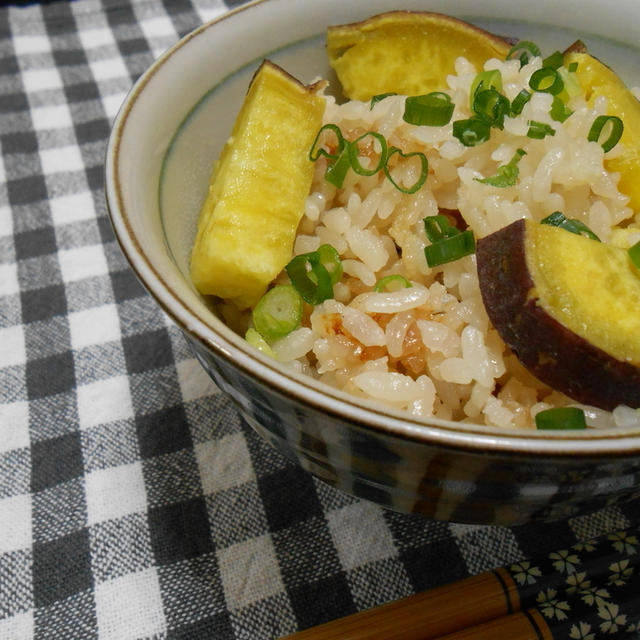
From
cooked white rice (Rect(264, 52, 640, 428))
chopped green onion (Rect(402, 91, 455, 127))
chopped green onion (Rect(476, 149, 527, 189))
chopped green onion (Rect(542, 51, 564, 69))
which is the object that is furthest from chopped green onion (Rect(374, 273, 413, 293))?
chopped green onion (Rect(542, 51, 564, 69))

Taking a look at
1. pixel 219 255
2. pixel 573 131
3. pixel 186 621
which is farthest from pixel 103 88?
pixel 186 621

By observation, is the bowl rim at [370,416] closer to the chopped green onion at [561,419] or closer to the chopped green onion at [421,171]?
the chopped green onion at [561,419]

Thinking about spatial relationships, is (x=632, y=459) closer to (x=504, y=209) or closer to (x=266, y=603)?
(x=504, y=209)

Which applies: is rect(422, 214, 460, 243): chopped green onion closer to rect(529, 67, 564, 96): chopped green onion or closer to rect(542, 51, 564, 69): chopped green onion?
rect(529, 67, 564, 96): chopped green onion

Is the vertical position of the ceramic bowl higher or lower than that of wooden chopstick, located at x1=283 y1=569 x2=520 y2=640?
higher

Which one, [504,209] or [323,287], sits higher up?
[504,209]
